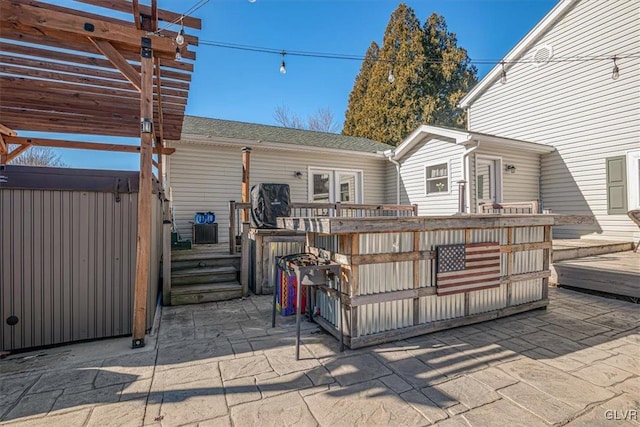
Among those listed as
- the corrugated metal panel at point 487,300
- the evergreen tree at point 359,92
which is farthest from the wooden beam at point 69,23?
the evergreen tree at point 359,92

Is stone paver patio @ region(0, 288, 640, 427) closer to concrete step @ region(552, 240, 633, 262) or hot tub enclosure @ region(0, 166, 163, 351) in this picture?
hot tub enclosure @ region(0, 166, 163, 351)

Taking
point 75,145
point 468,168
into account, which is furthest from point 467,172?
point 75,145

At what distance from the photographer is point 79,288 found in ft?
10.3

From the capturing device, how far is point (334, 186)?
947cm

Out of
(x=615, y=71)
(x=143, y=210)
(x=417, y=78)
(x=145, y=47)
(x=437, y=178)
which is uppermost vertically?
(x=417, y=78)

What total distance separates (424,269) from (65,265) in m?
3.73

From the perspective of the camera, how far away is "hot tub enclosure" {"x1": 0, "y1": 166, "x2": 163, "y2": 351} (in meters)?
2.93

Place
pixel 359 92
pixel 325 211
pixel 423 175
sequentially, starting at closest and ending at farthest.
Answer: pixel 325 211
pixel 423 175
pixel 359 92

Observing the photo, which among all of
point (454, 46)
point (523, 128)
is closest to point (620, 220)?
point (523, 128)

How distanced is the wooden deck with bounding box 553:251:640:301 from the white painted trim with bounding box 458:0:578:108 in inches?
264

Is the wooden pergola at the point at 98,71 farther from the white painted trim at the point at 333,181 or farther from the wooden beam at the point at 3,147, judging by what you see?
the white painted trim at the point at 333,181

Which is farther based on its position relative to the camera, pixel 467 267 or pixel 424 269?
pixel 467 267

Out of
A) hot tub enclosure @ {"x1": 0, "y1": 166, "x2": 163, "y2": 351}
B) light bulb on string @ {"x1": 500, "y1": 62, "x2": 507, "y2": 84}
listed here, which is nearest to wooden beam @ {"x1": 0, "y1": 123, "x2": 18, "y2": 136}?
hot tub enclosure @ {"x1": 0, "y1": 166, "x2": 163, "y2": 351}

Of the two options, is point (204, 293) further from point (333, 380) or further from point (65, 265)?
point (333, 380)
